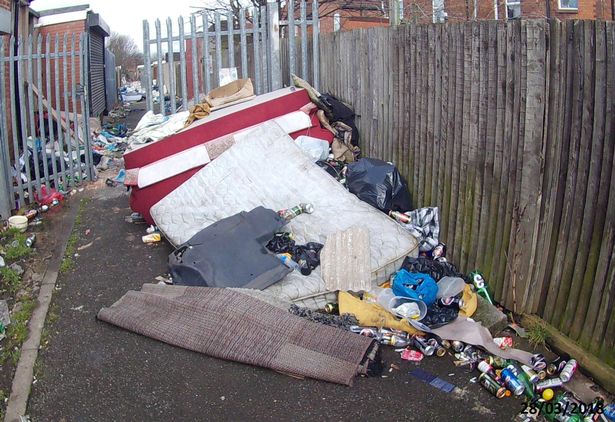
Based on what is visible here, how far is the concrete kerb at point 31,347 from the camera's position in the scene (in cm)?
340

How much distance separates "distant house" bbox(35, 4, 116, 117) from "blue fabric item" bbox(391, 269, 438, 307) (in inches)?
406

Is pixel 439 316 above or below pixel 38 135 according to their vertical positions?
below

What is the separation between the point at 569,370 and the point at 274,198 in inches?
117

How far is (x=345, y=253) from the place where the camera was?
4.56 m

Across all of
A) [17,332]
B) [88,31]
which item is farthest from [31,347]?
[88,31]

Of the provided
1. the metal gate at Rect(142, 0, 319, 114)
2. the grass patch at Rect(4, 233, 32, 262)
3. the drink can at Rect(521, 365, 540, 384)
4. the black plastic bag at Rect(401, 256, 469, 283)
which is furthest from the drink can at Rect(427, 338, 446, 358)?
the metal gate at Rect(142, 0, 319, 114)

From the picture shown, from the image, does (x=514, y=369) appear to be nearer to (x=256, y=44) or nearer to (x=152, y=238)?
(x=152, y=238)

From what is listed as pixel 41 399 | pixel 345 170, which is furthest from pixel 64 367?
pixel 345 170

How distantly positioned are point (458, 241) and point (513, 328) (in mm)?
904

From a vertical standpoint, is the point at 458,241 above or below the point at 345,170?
below

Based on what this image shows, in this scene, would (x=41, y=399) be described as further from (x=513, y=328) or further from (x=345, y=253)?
(x=513, y=328)

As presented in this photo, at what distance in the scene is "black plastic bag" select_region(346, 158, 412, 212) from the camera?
5.38m

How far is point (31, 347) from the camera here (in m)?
4.04

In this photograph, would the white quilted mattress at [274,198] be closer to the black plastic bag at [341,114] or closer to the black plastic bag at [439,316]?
the black plastic bag at [439,316]
